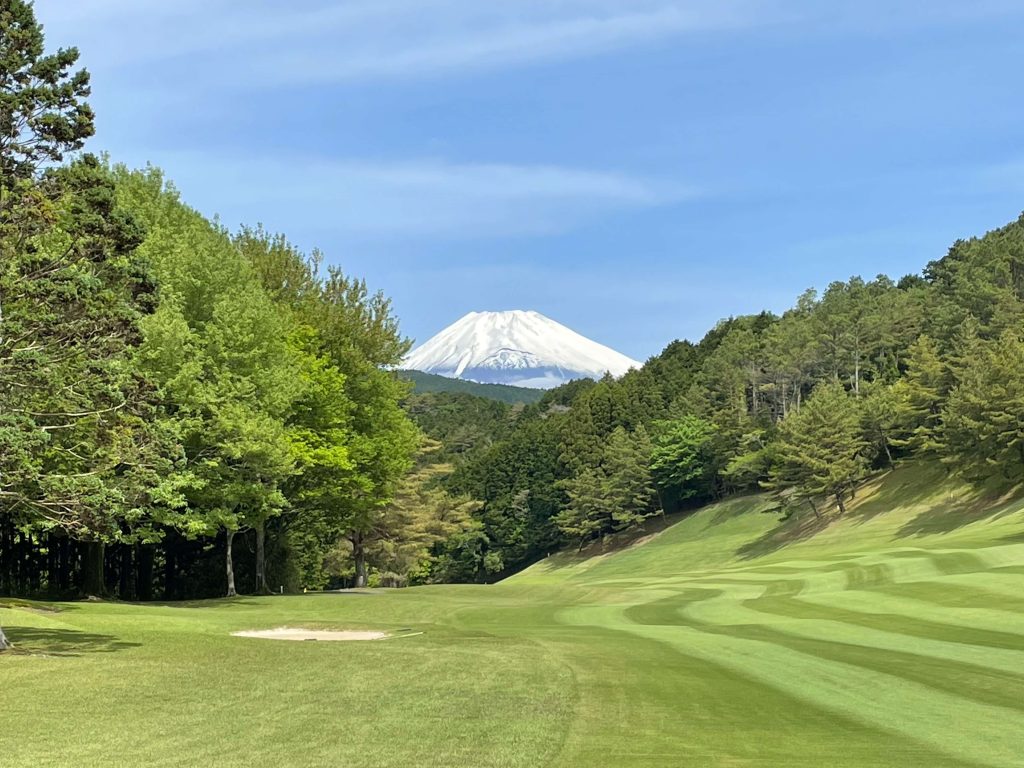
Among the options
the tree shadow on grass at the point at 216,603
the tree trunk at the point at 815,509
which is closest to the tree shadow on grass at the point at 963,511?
the tree trunk at the point at 815,509

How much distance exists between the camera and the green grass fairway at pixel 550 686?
31.5 ft

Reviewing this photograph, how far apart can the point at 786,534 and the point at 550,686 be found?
259 feet

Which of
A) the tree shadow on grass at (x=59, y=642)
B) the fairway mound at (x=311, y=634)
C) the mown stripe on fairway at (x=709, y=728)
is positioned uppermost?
the tree shadow on grass at (x=59, y=642)

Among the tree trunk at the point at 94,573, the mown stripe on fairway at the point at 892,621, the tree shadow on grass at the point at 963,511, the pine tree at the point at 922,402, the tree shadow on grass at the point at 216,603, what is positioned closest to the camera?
the mown stripe on fairway at the point at 892,621

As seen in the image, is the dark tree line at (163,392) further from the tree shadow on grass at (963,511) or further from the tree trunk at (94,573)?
the tree shadow on grass at (963,511)

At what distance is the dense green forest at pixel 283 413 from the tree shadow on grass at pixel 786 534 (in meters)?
1.68

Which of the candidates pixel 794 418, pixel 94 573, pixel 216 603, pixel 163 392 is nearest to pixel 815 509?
pixel 794 418

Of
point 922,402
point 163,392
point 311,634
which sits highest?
point 922,402

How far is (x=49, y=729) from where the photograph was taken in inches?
399

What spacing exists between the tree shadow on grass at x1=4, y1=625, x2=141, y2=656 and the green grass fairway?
11 cm

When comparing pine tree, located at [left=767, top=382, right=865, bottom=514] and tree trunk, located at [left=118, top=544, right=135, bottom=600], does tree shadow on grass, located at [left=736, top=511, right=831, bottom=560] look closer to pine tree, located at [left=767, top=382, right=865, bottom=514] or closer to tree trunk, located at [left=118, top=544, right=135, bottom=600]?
pine tree, located at [left=767, top=382, right=865, bottom=514]

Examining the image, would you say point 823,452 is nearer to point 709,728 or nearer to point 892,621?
point 892,621

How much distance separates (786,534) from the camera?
285 feet

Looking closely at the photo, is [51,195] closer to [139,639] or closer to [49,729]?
[139,639]
